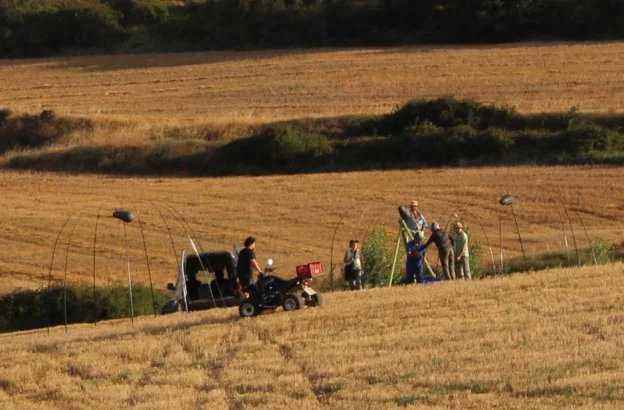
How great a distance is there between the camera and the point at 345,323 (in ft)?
68.8

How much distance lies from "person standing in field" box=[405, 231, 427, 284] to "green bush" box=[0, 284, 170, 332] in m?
6.19

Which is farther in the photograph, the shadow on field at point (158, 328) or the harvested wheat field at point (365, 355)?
the shadow on field at point (158, 328)

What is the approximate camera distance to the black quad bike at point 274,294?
21.8m

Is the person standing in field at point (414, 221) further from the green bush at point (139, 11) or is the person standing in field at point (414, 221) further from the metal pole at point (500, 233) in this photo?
the green bush at point (139, 11)

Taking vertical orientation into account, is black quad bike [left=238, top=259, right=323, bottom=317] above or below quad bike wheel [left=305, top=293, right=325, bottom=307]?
above

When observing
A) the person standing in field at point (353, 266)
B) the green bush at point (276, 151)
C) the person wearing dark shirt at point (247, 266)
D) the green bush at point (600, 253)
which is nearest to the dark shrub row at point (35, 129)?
the green bush at point (276, 151)

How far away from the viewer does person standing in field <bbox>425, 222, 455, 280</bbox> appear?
25.4 metres

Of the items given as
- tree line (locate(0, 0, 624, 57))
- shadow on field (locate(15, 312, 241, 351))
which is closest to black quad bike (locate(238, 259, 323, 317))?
shadow on field (locate(15, 312, 241, 351))

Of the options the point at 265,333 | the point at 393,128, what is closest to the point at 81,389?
the point at 265,333

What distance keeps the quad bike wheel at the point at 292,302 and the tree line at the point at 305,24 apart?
4475 centimetres

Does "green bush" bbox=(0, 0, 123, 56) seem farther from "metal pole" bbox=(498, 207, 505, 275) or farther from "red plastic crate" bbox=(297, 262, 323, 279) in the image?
"red plastic crate" bbox=(297, 262, 323, 279)

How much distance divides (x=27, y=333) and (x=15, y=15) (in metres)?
50.6

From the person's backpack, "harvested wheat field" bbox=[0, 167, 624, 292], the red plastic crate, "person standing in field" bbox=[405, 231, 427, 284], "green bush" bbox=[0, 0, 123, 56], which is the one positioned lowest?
"harvested wheat field" bbox=[0, 167, 624, 292]

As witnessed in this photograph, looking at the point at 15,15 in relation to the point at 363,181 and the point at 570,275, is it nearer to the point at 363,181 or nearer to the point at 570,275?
the point at 363,181
